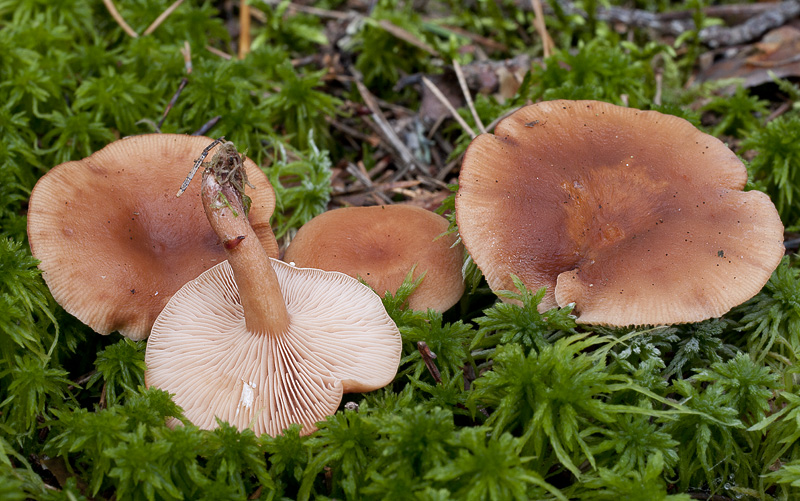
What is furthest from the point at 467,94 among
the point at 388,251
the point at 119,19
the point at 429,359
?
the point at 119,19

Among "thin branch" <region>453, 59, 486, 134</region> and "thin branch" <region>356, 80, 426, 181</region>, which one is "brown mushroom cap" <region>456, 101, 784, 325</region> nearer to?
"thin branch" <region>453, 59, 486, 134</region>

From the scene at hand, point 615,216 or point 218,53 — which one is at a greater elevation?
point 218,53

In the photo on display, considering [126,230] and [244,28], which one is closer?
[126,230]

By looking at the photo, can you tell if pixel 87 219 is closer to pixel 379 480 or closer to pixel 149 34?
pixel 379 480

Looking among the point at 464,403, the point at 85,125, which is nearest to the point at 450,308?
the point at 464,403

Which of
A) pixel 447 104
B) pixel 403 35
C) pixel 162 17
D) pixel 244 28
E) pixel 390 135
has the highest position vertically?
pixel 162 17

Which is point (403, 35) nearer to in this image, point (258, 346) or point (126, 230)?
point (126, 230)

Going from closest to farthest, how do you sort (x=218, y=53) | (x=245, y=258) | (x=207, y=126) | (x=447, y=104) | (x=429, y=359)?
1. (x=245, y=258)
2. (x=429, y=359)
3. (x=207, y=126)
4. (x=447, y=104)
5. (x=218, y=53)

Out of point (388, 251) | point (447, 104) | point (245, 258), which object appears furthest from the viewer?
point (447, 104)
